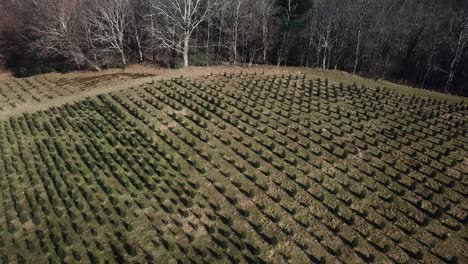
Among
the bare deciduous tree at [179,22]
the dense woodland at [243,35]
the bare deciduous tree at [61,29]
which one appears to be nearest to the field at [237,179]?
the bare deciduous tree at [179,22]

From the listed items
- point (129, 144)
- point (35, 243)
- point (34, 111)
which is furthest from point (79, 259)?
point (34, 111)

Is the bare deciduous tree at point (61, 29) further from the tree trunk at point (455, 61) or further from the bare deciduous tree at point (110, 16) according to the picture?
the tree trunk at point (455, 61)

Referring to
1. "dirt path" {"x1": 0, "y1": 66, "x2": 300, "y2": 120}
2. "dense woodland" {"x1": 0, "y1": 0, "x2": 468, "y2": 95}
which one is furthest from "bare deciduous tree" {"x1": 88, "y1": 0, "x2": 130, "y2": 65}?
"dirt path" {"x1": 0, "y1": 66, "x2": 300, "y2": 120}

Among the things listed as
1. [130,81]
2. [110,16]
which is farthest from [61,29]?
[130,81]

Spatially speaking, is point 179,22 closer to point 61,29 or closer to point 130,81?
point 130,81

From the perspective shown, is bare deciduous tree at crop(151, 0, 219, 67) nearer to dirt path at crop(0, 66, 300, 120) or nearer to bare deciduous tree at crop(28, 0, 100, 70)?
dirt path at crop(0, 66, 300, 120)

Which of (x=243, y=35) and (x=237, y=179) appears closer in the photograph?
(x=237, y=179)
